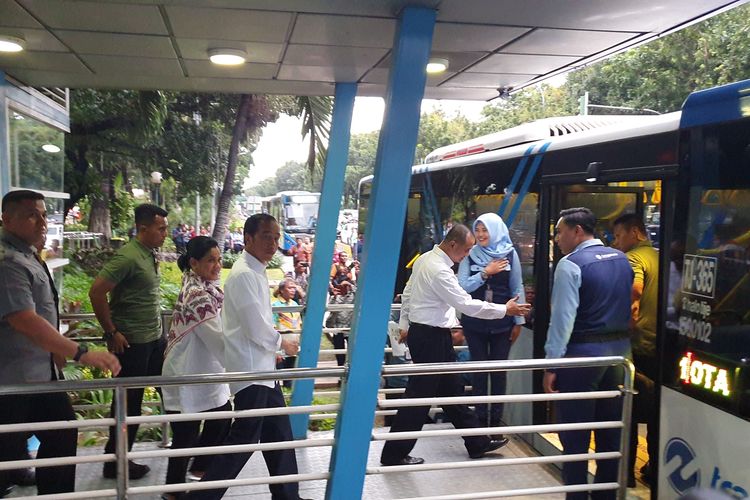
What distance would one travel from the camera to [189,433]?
414cm

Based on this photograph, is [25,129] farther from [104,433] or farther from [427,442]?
[427,442]

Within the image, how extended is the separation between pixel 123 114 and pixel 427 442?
13.0m

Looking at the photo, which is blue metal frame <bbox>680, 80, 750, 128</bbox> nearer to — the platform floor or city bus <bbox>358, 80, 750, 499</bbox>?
city bus <bbox>358, 80, 750, 499</bbox>

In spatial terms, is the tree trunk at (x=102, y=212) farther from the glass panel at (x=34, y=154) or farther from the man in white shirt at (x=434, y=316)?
the man in white shirt at (x=434, y=316)

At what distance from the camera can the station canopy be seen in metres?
3.54

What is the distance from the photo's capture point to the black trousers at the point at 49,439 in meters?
3.55

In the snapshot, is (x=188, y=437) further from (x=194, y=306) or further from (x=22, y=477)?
(x=22, y=477)

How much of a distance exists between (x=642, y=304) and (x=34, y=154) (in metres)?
5.47

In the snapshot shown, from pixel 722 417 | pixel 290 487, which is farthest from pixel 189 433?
pixel 722 417

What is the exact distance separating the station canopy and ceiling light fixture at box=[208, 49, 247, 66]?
3 centimetres

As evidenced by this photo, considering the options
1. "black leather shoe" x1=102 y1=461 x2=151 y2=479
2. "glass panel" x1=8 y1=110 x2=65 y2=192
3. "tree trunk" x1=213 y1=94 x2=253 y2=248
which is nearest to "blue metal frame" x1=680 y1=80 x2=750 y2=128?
"black leather shoe" x1=102 y1=461 x2=151 y2=479

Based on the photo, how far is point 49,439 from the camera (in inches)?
142

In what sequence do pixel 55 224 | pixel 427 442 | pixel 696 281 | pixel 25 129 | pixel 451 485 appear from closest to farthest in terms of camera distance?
pixel 696 281 → pixel 451 485 → pixel 427 442 → pixel 25 129 → pixel 55 224

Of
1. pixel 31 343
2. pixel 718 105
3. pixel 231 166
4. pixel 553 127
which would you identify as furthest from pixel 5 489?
pixel 231 166
